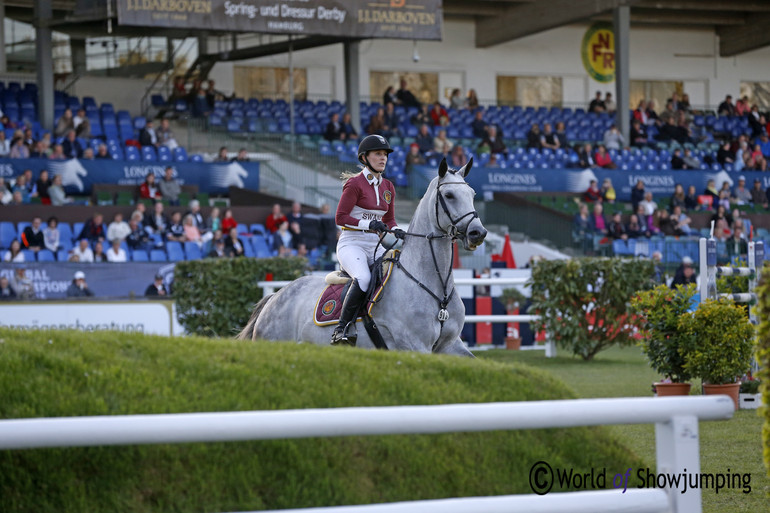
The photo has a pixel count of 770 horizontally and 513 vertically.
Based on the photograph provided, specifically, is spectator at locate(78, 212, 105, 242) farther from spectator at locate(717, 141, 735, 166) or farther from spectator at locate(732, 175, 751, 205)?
spectator at locate(717, 141, 735, 166)

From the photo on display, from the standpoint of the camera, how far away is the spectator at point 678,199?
2684 cm

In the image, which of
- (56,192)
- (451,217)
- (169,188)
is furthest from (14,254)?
(451,217)

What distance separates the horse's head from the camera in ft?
24.6

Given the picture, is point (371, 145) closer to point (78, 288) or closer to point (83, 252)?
point (78, 288)

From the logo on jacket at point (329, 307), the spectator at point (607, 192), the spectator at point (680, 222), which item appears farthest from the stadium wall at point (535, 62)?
the logo on jacket at point (329, 307)

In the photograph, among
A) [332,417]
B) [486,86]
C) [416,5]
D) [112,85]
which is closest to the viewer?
[332,417]

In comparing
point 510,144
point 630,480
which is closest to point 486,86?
point 510,144

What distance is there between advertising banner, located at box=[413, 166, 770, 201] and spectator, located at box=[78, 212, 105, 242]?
9.05 metres

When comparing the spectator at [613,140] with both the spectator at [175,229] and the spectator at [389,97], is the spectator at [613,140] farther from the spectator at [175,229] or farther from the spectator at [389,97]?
the spectator at [175,229]

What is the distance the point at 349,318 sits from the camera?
312 inches

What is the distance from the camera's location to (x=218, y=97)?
29422 mm

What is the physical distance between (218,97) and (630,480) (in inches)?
1029

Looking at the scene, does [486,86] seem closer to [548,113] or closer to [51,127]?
[548,113]

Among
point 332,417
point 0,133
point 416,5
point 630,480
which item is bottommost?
point 630,480
